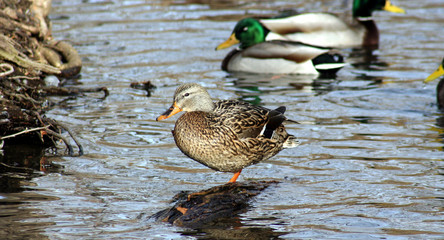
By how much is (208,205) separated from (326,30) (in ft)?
29.9

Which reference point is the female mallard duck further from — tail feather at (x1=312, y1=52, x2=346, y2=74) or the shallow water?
tail feather at (x1=312, y1=52, x2=346, y2=74)

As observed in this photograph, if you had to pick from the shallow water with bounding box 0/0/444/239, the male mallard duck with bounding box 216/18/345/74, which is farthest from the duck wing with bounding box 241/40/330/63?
the shallow water with bounding box 0/0/444/239

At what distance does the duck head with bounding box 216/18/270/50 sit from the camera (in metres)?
12.1

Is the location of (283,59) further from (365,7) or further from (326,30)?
(365,7)

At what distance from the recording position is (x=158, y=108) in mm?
8859

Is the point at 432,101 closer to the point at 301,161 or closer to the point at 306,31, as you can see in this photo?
the point at 301,161

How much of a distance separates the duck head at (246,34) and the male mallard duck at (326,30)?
42.4 inches

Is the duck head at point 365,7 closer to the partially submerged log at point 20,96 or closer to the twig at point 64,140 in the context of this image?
the partially submerged log at point 20,96

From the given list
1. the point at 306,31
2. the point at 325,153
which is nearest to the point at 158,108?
the point at 325,153

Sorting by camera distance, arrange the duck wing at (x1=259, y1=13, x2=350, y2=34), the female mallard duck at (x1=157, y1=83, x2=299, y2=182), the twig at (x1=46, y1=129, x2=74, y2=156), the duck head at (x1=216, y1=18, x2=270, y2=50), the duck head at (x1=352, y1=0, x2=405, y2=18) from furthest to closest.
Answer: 1. the duck head at (x1=352, y1=0, x2=405, y2=18)
2. the duck wing at (x1=259, y1=13, x2=350, y2=34)
3. the duck head at (x1=216, y1=18, x2=270, y2=50)
4. the twig at (x1=46, y1=129, x2=74, y2=156)
5. the female mallard duck at (x1=157, y1=83, x2=299, y2=182)

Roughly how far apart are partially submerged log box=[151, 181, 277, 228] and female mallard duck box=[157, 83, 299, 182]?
241 millimetres

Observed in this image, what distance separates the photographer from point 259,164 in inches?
264

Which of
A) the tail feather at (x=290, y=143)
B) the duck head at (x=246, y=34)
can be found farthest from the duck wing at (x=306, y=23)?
the tail feather at (x=290, y=143)

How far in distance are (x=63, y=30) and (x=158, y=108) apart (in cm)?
580
